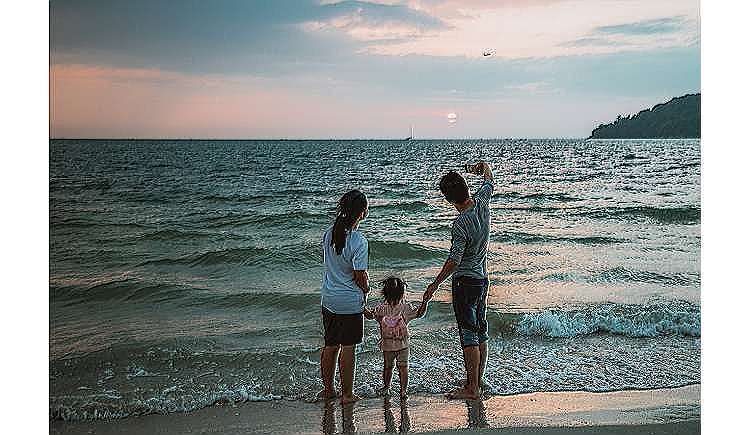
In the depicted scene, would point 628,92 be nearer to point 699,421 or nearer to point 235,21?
point 235,21

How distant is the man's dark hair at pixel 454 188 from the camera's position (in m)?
3.39

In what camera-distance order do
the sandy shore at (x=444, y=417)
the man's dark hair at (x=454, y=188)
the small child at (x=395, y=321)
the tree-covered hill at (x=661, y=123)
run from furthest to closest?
the tree-covered hill at (x=661, y=123) < the small child at (x=395, y=321) < the man's dark hair at (x=454, y=188) < the sandy shore at (x=444, y=417)

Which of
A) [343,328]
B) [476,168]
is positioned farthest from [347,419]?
[476,168]

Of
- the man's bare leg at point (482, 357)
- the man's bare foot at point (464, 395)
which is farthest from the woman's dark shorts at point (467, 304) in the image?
the man's bare foot at point (464, 395)

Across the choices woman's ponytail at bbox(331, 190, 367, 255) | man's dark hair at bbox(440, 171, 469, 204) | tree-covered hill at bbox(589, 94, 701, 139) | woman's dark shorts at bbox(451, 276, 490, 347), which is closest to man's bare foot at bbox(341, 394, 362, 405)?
woman's dark shorts at bbox(451, 276, 490, 347)

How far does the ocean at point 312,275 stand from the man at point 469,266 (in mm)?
294

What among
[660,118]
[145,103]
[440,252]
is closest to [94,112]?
[145,103]

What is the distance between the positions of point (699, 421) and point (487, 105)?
291 inches

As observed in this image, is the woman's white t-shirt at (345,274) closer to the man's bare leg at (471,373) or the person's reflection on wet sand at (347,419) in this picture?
the person's reflection on wet sand at (347,419)

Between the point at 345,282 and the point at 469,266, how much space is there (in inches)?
24.0

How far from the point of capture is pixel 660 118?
13.2m

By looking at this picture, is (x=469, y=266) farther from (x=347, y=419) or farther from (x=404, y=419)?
(x=347, y=419)

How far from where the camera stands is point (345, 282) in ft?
10.9
